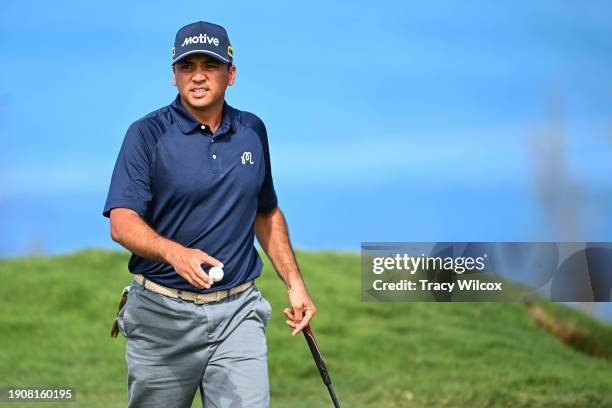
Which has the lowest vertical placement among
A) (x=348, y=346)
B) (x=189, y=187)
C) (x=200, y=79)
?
(x=189, y=187)

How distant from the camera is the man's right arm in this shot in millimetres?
4695

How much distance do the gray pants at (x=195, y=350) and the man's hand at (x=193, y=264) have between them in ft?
2.80

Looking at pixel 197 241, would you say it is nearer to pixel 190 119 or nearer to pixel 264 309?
pixel 264 309

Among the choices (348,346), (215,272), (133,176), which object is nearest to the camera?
(215,272)

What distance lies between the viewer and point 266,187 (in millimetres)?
6082

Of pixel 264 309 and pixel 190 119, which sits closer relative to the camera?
pixel 190 119

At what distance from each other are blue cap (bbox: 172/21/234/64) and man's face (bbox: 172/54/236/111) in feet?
0.20

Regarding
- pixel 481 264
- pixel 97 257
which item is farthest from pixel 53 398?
pixel 97 257

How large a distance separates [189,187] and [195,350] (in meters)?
0.87

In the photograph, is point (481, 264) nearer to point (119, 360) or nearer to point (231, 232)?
point (119, 360)

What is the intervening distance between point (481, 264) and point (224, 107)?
7779 mm

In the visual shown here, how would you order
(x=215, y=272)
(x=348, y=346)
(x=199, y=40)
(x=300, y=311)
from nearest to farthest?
(x=215, y=272) → (x=199, y=40) → (x=300, y=311) → (x=348, y=346)

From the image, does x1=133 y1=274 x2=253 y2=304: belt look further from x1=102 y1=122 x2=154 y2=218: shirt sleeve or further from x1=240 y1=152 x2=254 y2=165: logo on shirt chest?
x1=240 y1=152 x2=254 y2=165: logo on shirt chest

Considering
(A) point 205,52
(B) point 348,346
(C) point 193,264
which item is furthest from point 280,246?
(B) point 348,346
